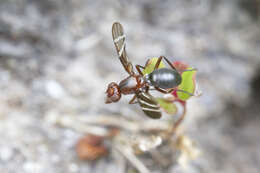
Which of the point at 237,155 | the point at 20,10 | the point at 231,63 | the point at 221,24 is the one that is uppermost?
the point at 20,10

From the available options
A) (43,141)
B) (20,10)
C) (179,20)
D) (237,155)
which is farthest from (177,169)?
(20,10)

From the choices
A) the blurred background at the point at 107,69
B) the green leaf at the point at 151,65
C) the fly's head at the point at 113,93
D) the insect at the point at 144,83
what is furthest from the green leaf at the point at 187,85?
the blurred background at the point at 107,69

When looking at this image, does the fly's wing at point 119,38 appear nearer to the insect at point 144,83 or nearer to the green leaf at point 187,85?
the insect at point 144,83

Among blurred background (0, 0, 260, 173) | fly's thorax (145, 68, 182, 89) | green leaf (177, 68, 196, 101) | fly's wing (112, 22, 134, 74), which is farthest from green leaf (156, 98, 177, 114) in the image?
blurred background (0, 0, 260, 173)

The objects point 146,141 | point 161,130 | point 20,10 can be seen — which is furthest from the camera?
point 20,10

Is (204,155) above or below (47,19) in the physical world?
below

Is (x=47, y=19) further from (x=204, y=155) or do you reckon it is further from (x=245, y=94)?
(x=245, y=94)

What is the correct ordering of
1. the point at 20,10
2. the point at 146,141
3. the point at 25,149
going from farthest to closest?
1. the point at 20,10
2. the point at 25,149
3. the point at 146,141
